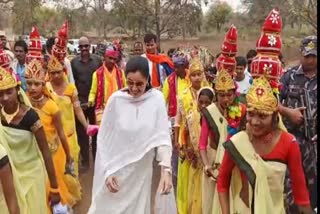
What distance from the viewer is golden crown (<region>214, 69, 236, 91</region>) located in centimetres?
555

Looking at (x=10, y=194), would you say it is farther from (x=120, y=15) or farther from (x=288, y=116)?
(x=120, y=15)

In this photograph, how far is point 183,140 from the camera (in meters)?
6.76

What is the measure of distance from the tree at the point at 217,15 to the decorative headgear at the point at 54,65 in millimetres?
→ 42407

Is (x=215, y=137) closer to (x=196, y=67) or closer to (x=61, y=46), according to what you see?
(x=196, y=67)

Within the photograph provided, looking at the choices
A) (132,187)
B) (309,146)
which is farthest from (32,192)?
(309,146)

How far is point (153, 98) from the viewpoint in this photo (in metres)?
5.15

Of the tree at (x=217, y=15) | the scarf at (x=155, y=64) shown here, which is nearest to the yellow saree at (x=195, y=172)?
the scarf at (x=155, y=64)

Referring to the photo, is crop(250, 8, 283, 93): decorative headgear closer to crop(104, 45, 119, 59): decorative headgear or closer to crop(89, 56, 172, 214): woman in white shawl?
crop(89, 56, 172, 214): woman in white shawl

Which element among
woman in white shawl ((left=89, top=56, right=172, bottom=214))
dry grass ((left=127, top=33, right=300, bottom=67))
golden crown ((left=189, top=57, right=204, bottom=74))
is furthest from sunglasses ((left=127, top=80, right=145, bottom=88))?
dry grass ((left=127, top=33, right=300, bottom=67))

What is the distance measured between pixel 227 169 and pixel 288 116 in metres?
1.51

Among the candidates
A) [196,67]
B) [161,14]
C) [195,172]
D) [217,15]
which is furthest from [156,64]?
[217,15]

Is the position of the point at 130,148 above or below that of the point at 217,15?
below

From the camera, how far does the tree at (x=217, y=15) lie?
163ft

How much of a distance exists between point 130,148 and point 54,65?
2.43 m
